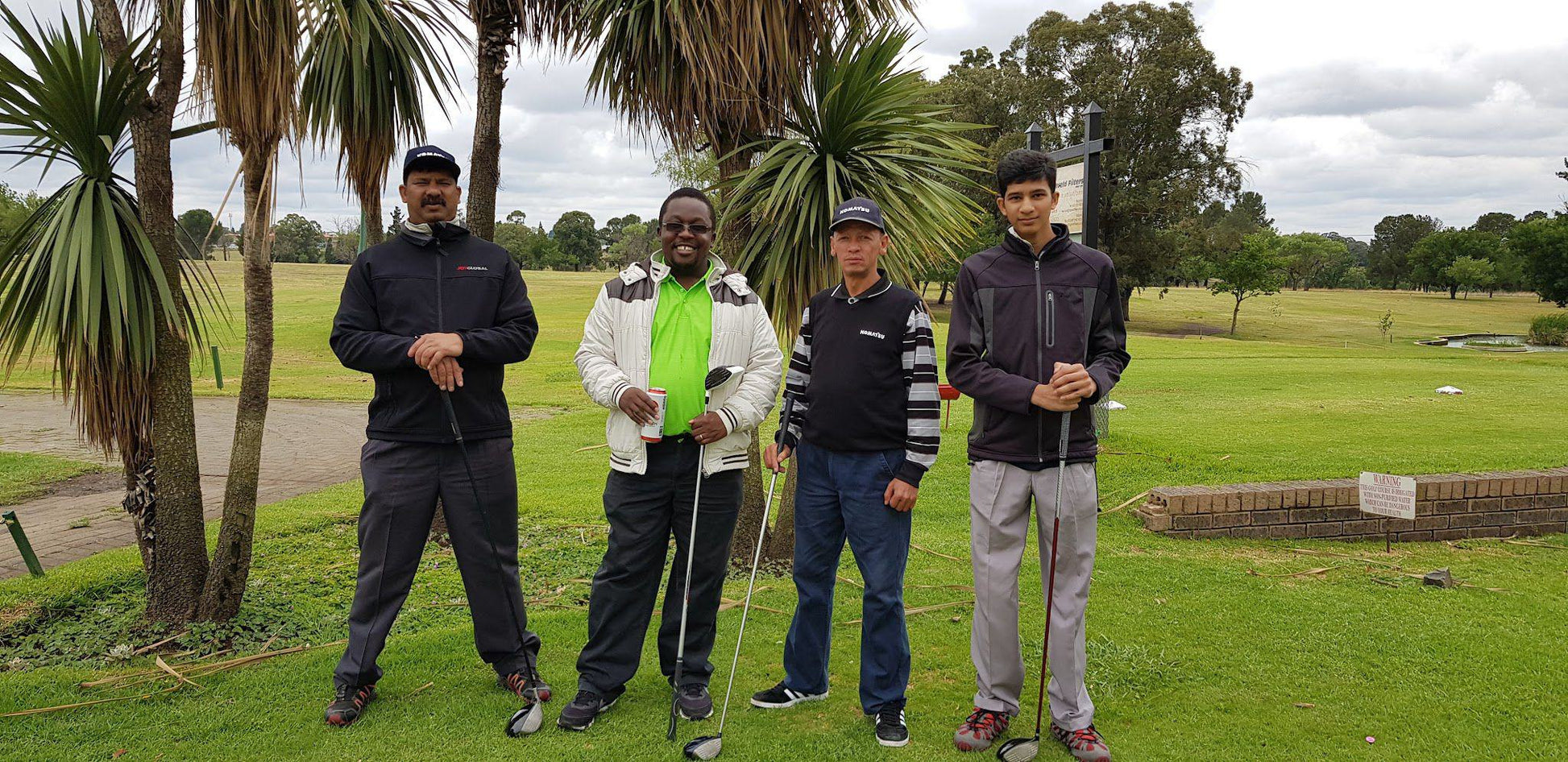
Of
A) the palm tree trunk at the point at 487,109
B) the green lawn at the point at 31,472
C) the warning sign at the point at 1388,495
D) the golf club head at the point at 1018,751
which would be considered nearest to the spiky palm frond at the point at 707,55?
the palm tree trunk at the point at 487,109

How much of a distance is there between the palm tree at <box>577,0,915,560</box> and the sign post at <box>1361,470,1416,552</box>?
4091 mm

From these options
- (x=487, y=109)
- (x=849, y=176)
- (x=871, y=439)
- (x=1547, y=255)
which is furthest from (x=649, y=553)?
(x=1547, y=255)

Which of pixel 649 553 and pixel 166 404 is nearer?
pixel 649 553

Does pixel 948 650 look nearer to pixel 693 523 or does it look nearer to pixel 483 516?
pixel 693 523

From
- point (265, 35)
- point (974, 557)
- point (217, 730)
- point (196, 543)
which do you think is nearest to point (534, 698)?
point (217, 730)

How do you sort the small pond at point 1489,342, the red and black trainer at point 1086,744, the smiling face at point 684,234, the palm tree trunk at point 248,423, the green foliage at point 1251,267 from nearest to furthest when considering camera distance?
the red and black trainer at point 1086,744 → the smiling face at point 684,234 → the palm tree trunk at point 248,423 → the small pond at point 1489,342 → the green foliage at point 1251,267

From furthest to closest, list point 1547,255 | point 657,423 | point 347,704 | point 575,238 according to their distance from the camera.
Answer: point 575,238
point 1547,255
point 347,704
point 657,423

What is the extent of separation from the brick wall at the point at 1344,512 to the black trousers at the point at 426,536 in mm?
4951

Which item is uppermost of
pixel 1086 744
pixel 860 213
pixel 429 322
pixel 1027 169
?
pixel 1027 169

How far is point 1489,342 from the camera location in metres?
41.2

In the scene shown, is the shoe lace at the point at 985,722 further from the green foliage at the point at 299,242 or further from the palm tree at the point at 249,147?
the green foliage at the point at 299,242

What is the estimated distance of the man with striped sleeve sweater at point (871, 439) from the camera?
12.5 ft

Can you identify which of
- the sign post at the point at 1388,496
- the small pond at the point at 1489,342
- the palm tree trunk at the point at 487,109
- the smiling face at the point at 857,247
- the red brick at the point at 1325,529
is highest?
the palm tree trunk at the point at 487,109

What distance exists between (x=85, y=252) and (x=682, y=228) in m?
2.79
